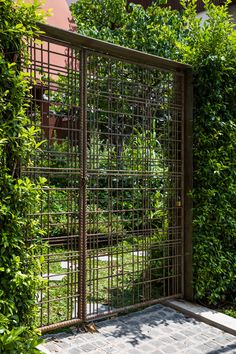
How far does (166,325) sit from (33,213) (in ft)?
6.11

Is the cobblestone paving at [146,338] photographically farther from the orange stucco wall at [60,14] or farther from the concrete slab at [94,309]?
the orange stucco wall at [60,14]

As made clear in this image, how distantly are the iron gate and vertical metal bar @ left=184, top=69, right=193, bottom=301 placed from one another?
1 cm

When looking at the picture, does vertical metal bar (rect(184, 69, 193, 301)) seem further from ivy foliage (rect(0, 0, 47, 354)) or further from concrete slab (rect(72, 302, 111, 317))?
ivy foliage (rect(0, 0, 47, 354))

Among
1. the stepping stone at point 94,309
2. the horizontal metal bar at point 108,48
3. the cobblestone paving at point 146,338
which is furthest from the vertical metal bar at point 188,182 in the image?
the stepping stone at point 94,309

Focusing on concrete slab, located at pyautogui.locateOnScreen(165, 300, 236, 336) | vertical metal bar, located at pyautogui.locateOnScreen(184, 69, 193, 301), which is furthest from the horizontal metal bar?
concrete slab, located at pyautogui.locateOnScreen(165, 300, 236, 336)

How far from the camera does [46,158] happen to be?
369 cm

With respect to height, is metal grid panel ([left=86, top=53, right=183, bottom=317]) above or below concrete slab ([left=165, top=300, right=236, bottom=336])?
above

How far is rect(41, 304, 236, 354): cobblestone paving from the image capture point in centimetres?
339

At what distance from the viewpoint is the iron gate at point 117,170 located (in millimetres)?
3729

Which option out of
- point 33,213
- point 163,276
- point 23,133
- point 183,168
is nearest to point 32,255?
point 33,213

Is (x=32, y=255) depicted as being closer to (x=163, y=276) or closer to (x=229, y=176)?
(x=163, y=276)

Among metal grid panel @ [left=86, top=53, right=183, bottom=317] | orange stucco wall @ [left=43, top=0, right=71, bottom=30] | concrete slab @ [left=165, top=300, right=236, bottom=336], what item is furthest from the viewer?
orange stucco wall @ [left=43, top=0, right=71, bottom=30]

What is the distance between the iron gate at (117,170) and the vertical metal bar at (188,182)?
0.5 inches

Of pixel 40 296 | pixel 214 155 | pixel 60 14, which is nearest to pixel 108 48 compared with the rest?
pixel 214 155
